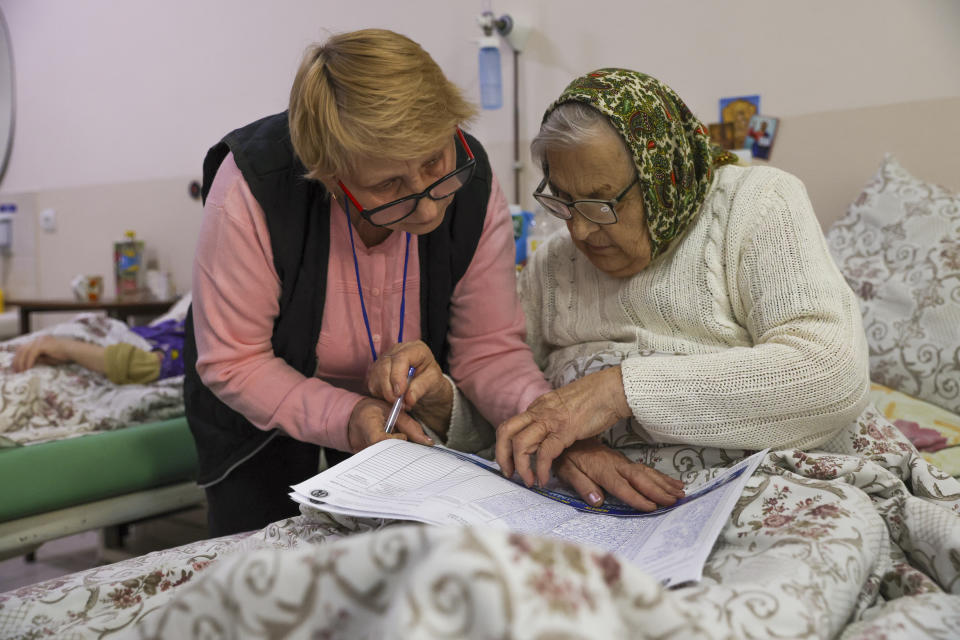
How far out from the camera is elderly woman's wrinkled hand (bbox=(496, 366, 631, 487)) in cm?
113

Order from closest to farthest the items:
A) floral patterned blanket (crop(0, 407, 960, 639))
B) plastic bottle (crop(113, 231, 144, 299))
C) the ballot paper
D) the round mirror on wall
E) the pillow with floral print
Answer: floral patterned blanket (crop(0, 407, 960, 639)), the ballot paper, the pillow with floral print, plastic bottle (crop(113, 231, 144, 299)), the round mirror on wall

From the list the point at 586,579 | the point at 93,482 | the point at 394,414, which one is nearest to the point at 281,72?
the point at 93,482

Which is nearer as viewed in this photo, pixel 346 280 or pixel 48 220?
pixel 346 280

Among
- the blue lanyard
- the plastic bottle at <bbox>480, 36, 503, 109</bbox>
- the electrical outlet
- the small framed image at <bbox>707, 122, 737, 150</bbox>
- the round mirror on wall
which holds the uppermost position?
the round mirror on wall

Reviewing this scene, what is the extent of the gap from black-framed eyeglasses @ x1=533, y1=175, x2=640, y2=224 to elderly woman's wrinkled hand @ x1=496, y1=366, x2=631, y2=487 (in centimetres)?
27

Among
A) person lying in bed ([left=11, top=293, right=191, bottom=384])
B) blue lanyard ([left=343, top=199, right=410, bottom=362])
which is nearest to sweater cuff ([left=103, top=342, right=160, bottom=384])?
person lying in bed ([left=11, top=293, right=191, bottom=384])

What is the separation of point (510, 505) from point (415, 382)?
0.34m

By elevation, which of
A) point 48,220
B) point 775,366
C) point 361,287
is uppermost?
point 48,220

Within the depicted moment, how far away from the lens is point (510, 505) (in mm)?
1033

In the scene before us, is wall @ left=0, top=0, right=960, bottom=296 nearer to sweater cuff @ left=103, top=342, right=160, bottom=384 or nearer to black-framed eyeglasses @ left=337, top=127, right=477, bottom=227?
black-framed eyeglasses @ left=337, top=127, right=477, bottom=227

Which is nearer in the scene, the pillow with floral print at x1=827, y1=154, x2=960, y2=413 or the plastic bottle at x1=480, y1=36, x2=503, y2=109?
the pillow with floral print at x1=827, y1=154, x2=960, y2=413

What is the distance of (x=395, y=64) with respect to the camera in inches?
45.9

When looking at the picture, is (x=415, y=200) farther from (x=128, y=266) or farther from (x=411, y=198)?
(x=128, y=266)

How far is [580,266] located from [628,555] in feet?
2.46
